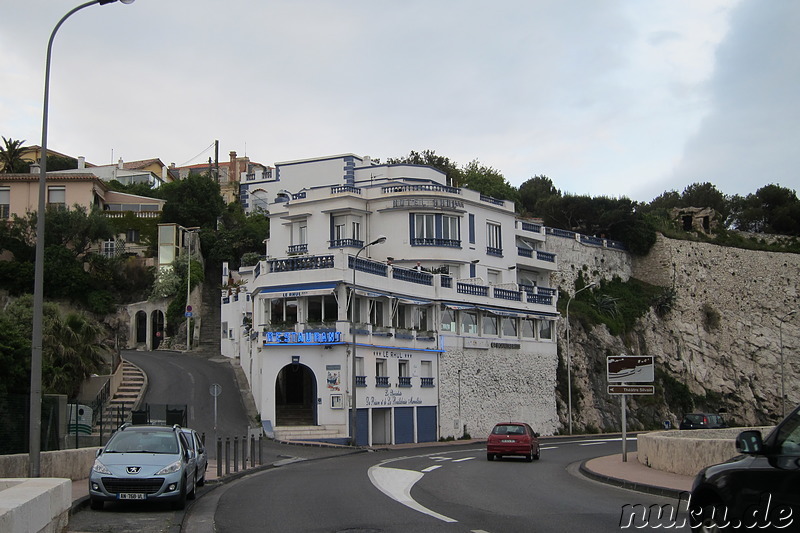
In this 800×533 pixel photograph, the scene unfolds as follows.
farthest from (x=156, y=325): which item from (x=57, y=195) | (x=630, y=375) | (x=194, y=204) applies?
(x=630, y=375)

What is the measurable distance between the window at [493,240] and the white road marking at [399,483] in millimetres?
33447

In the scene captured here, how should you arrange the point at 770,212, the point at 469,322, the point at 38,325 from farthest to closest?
the point at 770,212
the point at 469,322
the point at 38,325

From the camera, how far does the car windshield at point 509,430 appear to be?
30442 mm

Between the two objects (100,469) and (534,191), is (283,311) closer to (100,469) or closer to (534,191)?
(100,469)

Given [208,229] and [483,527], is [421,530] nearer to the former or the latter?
[483,527]

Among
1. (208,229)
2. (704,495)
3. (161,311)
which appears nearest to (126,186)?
(208,229)

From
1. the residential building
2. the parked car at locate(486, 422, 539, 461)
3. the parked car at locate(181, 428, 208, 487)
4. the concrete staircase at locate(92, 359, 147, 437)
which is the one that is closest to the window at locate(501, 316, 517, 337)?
the concrete staircase at locate(92, 359, 147, 437)

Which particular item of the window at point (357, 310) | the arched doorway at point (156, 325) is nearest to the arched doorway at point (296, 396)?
the window at point (357, 310)

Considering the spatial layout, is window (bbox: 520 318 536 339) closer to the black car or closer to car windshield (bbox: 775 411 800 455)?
the black car

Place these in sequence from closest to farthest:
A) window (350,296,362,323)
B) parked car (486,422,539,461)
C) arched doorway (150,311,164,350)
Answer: parked car (486,422,539,461), window (350,296,362,323), arched doorway (150,311,164,350)

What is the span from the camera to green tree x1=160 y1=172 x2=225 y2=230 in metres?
74.7

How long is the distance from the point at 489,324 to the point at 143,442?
121ft

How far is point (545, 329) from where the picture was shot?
189 ft

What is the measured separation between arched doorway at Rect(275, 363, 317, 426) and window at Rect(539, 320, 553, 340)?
1813 cm
